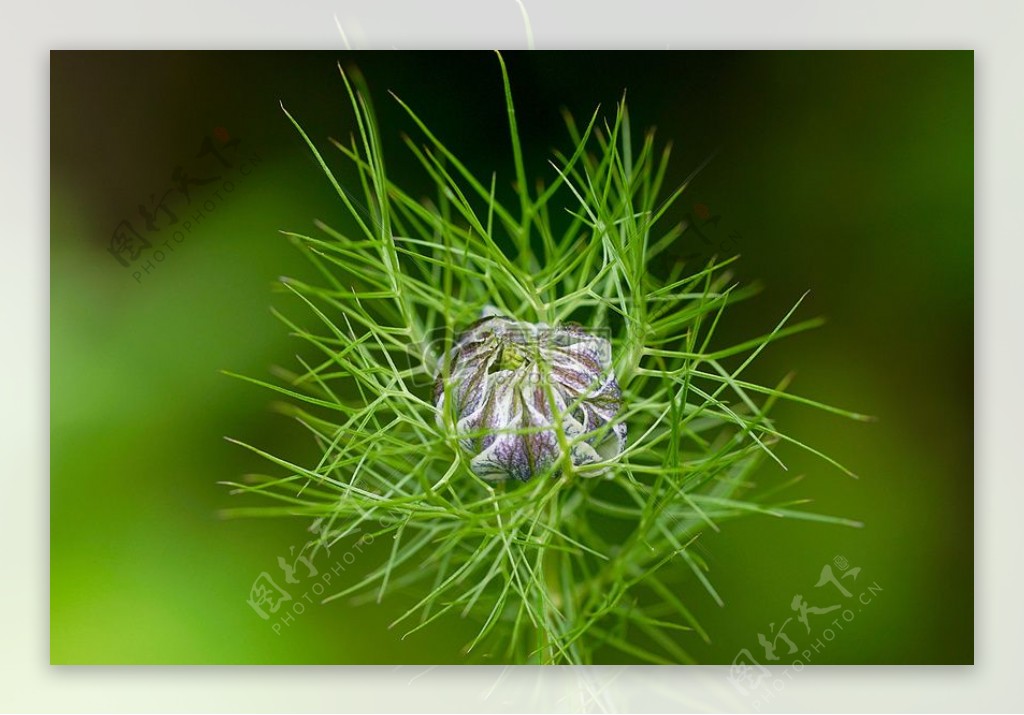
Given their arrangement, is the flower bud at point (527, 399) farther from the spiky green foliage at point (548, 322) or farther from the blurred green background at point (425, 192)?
the blurred green background at point (425, 192)

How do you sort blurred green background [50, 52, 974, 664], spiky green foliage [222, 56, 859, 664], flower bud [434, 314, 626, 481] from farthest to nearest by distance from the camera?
blurred green background [50, 52, 974, 664] → spiky green foliage [222, 56, 859, 664] → flower bud [434, 314, 626, 481]

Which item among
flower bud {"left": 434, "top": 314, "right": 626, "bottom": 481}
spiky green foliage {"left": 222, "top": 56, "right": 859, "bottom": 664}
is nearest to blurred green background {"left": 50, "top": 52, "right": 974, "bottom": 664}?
spiky green foliage {"left": 222, "top": 56, "right": 859, "bottom": 664}

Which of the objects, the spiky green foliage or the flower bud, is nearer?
the flower bud

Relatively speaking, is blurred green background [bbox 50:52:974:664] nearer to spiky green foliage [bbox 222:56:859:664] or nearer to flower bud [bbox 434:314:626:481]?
spiky green foliage [bbox 222:56:859:664]

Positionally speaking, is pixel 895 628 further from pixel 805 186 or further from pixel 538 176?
pixel 538 176

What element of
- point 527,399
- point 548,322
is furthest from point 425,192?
point 527,399

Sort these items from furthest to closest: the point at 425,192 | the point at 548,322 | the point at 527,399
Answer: the point at 425,192 → the point at 548,322 → the point at 527,399

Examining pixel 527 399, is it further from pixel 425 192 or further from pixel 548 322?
pixel 425 192
